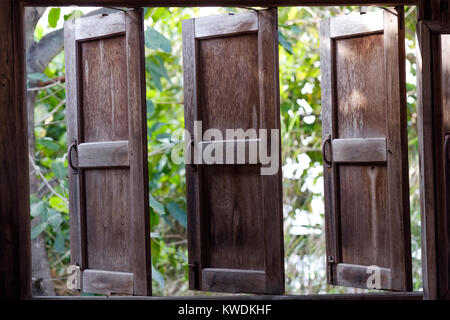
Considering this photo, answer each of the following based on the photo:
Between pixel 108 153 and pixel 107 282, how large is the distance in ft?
2.42

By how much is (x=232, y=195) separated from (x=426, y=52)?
130 centimetres

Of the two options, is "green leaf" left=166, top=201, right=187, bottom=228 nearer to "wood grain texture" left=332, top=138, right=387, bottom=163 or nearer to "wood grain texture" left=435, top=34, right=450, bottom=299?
"wood grain texture" left=332, top=138, right=387, bottom=163

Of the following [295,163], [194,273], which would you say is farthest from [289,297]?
[295,163]

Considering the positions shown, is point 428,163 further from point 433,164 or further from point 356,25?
point 356,25

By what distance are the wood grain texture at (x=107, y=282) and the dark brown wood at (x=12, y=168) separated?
57cm

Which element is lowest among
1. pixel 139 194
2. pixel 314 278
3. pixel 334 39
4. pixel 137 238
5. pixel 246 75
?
pixel 314 278

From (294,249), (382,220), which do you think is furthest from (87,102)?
(294,249)

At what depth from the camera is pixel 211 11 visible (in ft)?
22.8

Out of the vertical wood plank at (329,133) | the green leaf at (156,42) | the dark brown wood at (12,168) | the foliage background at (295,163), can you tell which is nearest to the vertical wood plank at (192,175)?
the green leaf at (156,42)

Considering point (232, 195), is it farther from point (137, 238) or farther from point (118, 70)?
point (118, 70)

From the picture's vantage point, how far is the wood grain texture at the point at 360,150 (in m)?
3.72

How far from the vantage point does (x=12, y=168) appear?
3.21 m

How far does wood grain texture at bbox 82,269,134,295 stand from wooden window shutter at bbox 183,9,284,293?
1.26ft

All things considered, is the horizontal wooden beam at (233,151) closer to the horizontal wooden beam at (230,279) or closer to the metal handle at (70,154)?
the horizontal wooden beam at (230,279)
